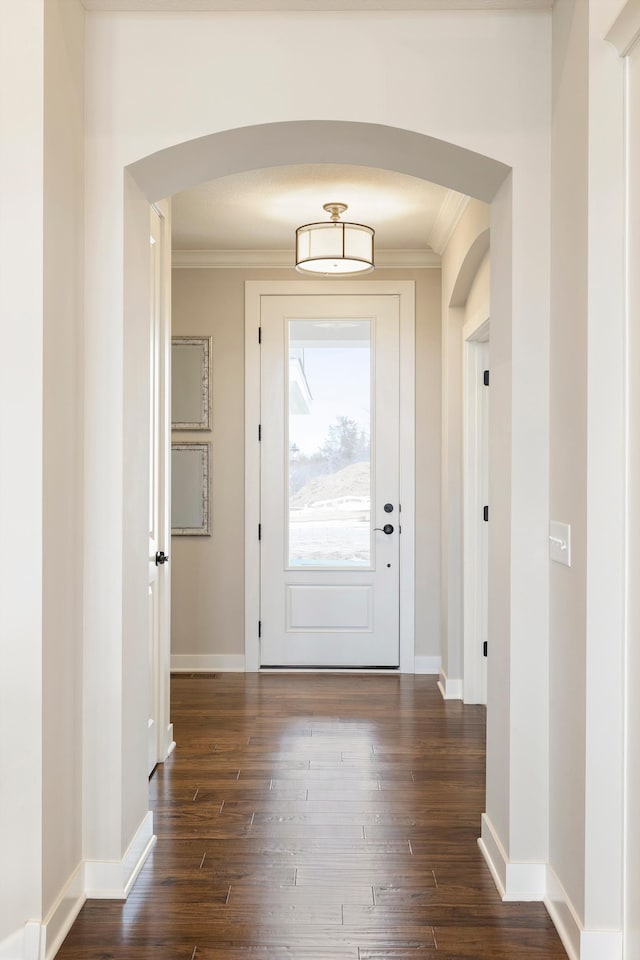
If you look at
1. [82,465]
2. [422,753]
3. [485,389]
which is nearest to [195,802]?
[422,753]

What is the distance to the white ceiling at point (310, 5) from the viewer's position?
2355 mm

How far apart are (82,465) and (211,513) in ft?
9.20

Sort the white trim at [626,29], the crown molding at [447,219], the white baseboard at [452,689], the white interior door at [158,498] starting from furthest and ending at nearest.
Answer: the white baseboard at [452,689] → the crown molding at [447,219] → the white interior door at [158,498] → the white trim at [626,29]

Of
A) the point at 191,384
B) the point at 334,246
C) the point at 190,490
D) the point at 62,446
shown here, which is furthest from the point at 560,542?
the point at 191,384

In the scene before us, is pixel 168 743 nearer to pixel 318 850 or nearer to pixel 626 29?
pixel 318 850

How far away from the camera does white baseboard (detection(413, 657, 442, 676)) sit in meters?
5.17

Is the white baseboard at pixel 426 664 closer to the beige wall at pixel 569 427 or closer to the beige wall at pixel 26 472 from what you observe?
the beige wall at pixel 569 427

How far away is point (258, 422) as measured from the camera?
517 cm

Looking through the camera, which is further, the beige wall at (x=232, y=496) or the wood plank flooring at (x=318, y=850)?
the beige wall at (x=232, y=496)

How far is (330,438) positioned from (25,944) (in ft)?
11.7

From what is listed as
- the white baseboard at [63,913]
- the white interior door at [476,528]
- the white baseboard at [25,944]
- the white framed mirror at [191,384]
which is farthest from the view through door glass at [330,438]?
the white baseboard at [25,944]

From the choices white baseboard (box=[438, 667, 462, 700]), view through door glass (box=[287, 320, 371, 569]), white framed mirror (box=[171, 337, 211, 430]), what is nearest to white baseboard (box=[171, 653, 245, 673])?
view through door glass (box=[287, 320, 371, 569])

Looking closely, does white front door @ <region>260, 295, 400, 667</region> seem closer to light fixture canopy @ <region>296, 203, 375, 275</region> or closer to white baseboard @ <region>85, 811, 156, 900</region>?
light fixture canopy @ <region>296, 203, 375, 275</region>

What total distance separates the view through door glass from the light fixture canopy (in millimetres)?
988
